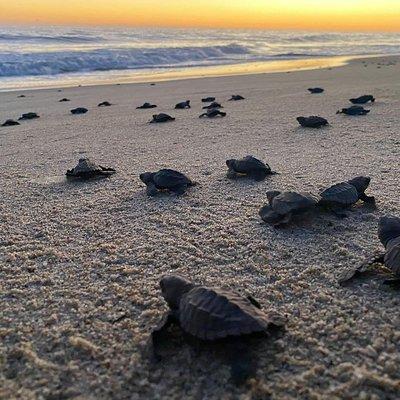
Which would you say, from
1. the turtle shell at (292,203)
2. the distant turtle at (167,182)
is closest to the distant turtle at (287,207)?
the turtle shell at (292,203)

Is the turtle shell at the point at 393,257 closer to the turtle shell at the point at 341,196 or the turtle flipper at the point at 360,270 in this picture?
the turtle flipper at the point at 360,270

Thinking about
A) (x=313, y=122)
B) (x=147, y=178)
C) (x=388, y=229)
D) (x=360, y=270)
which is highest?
(x=388, y=229)

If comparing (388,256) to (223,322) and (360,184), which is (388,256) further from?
(360,184)

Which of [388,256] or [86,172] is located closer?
[388,256]

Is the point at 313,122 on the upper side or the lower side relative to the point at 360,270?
lower

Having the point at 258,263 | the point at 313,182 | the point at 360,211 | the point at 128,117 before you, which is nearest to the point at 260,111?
the point at 128,117

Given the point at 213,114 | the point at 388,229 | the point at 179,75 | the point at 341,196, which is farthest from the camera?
the point at 179,75

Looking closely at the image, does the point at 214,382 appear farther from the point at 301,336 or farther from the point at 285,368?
the point at 301,336

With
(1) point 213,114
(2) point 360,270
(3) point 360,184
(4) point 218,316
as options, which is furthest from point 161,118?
(4) point 218,316
